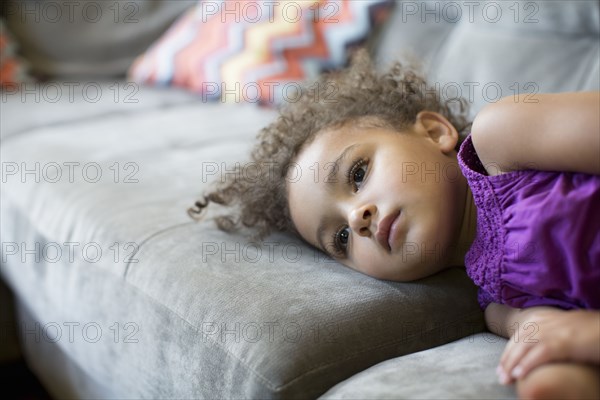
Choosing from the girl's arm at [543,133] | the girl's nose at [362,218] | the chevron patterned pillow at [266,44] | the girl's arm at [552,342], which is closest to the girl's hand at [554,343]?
the girl's arm at [552,342]

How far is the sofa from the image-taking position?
916 mm

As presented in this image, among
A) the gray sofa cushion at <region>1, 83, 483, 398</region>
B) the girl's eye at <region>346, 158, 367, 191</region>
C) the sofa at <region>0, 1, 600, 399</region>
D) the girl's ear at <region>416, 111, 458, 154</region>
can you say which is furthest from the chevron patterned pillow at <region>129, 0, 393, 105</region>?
the girl's eye at <region>346, 158, 367, 191</region>

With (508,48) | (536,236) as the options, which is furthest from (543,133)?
(508,48)

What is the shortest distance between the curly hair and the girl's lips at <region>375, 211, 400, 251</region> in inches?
7.5

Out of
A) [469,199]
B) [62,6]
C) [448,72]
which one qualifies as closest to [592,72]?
Answer: [448,72]

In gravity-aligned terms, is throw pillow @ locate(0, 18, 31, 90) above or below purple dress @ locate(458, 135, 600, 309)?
below

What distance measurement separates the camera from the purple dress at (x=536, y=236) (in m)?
0.88

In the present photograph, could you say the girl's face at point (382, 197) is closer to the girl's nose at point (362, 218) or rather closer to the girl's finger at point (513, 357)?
the girl's nose at point (362, 218)


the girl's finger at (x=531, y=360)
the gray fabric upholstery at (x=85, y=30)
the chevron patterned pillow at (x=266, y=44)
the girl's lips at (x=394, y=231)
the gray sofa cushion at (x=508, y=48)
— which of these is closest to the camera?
the girl's finger at (x=531, y=360)

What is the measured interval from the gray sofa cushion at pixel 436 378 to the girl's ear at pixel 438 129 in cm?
35

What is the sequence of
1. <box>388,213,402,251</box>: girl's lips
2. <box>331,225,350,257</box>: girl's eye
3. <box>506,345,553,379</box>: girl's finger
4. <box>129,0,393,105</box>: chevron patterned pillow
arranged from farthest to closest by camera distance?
<box>129,0,393,105</box>: chevron patterned pillow < <box>331,225,350,257</box>: girl's eye < <box>388,213,402,251</box>: girl's lips < <box>506,345,553,379</box>: girl's finger

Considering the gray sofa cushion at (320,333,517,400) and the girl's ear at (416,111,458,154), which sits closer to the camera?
the gray sofa cushion at (320,333,517,400)

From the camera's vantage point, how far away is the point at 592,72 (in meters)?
1.38

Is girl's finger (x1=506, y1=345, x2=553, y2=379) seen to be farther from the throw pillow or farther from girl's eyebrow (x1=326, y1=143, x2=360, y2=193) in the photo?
the throw pillow
